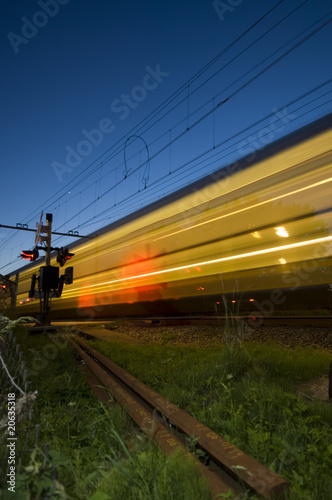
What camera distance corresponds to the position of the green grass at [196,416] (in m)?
1.95

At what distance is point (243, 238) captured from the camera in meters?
A: 6.83

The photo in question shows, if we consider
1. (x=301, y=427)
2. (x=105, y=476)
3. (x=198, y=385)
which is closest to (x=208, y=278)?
(x=198, y=385)

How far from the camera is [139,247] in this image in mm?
10430

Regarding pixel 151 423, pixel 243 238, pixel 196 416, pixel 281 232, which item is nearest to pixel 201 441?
pixel 151 423

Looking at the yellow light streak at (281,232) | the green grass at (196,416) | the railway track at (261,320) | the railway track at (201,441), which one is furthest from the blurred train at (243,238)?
the railway track at (201,441)

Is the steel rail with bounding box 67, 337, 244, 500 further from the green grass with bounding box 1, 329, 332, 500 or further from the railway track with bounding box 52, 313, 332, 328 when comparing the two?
the railway track with bounding box 52, 313, 332, 328

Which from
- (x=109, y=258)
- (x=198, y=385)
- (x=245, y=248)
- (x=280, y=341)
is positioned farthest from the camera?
(x=109, y=258)

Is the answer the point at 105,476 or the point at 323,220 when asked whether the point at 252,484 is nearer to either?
the point at 105,476

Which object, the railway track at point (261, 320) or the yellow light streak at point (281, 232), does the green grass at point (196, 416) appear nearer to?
the yellow light streak at point (281, 232)

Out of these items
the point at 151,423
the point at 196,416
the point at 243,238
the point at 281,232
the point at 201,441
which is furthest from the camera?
the point at 243,238

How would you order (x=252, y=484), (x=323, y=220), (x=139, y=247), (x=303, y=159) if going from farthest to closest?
(x=139, y=247), (x=303, y=159), (x=323, y=220), (x=252, y=484)

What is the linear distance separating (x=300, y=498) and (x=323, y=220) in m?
4.40

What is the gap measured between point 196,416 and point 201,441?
2.74 ft

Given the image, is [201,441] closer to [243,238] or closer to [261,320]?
[243,238]
